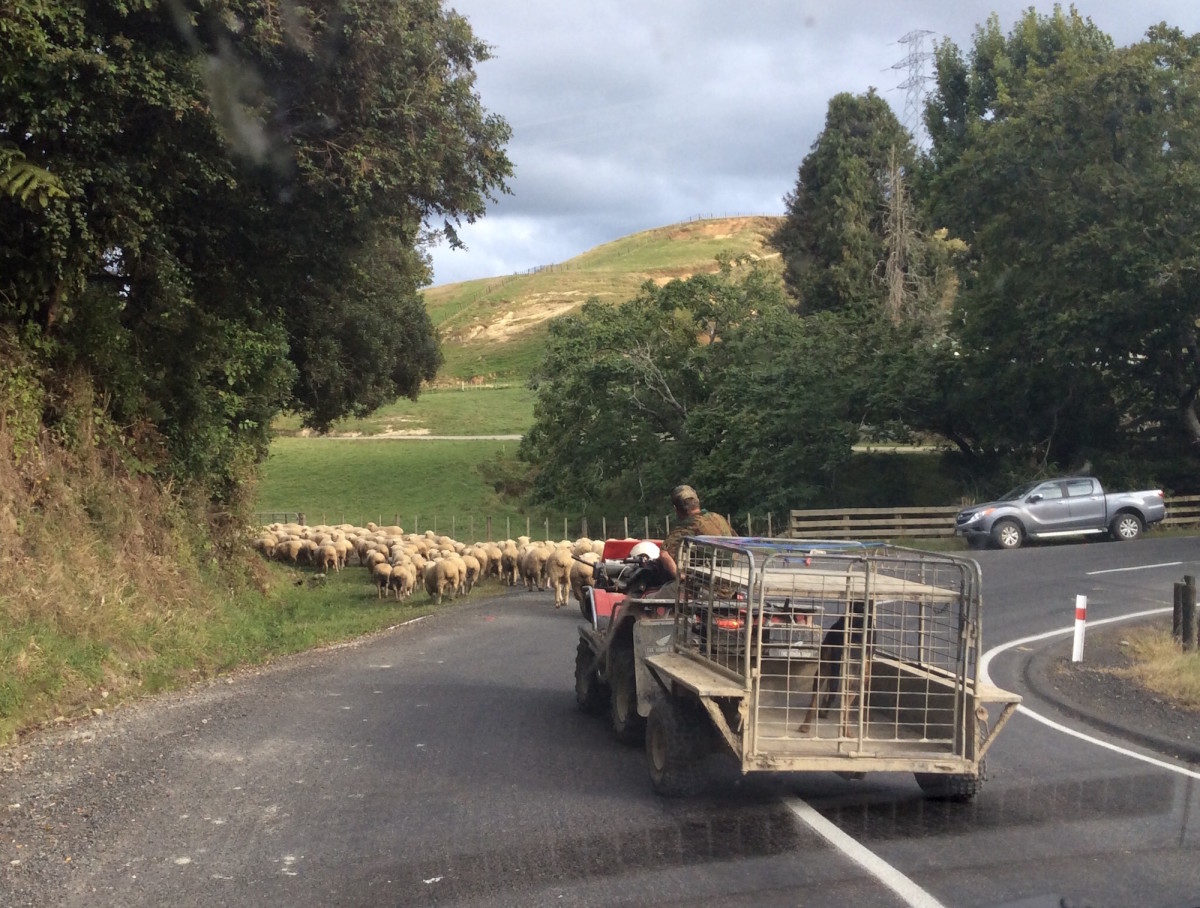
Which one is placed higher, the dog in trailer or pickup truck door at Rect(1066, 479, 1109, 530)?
the dog in trailer

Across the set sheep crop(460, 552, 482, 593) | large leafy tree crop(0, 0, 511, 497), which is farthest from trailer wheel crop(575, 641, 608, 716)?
sheep crop(460, 552, 482, 593)

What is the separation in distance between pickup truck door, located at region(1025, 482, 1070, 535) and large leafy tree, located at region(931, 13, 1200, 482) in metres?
5.12

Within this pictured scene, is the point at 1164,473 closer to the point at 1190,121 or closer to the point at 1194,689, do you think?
the point at 1190,121

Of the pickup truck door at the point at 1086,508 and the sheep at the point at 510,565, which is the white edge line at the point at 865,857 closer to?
the sheep at the point at 510,565

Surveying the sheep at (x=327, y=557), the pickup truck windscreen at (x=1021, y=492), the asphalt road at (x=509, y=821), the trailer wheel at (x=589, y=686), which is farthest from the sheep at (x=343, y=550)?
the trailer wheel at (x=589, y=686)

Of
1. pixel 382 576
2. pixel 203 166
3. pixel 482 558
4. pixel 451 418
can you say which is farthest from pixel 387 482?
pixel 203 166

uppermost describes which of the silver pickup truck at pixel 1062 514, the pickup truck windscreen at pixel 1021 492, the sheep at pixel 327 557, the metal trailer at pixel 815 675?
the metal trailer at pixel 815 675

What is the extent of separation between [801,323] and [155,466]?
26.4 metres

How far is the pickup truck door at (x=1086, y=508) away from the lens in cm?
2783

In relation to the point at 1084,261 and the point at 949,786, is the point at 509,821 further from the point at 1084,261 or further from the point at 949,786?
the point at 1084,261

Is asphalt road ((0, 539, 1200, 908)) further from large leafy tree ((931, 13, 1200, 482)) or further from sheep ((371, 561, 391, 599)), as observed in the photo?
large leafy tree ((931, 13, 1200, 482))

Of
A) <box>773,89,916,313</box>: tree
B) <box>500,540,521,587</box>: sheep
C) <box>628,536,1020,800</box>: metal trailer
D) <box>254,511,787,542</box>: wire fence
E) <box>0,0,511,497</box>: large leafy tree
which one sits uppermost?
<box>773,89,916,313</box>: tree

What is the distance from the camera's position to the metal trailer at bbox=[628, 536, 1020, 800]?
6.68 m

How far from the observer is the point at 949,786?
284 inches
